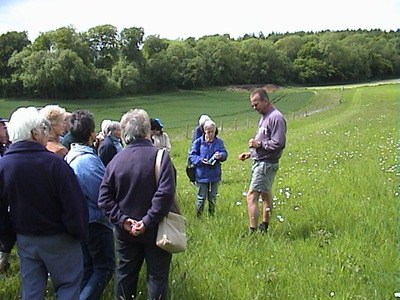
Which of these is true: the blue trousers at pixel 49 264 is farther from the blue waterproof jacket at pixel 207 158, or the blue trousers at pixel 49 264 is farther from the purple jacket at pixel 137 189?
the blue waterproof jacket at pixel 207 158

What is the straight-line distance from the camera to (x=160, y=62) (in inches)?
3310

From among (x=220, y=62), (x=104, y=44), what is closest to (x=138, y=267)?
(x=104, y=44)

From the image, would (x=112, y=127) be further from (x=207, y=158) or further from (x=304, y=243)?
(x=304, y=243)

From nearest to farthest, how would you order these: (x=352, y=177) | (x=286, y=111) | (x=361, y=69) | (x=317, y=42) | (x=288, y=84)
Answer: (x=352, y=177), (x=286, y=111), (x=288, y=84), (x=361, y=69), (x=317, y=42)

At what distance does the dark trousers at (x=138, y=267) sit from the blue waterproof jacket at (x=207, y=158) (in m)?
3.27

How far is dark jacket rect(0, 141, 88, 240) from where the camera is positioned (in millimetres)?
3605

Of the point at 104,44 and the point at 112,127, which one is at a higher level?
the point at 104,44

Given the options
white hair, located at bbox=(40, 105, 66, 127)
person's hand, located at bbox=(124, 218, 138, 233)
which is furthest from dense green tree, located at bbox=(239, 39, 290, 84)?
person's hand, located at bbox=(124, 218, 138, 233)

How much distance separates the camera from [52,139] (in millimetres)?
4605

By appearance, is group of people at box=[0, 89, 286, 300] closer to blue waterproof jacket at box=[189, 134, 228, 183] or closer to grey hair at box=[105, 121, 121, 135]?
grey hair at box=[105, 121, 121, 135]

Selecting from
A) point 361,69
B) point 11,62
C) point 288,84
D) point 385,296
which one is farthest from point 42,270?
point 361,69

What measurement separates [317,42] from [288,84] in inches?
1097

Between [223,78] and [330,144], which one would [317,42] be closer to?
[223,78]

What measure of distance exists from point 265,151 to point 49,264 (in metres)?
3.10
